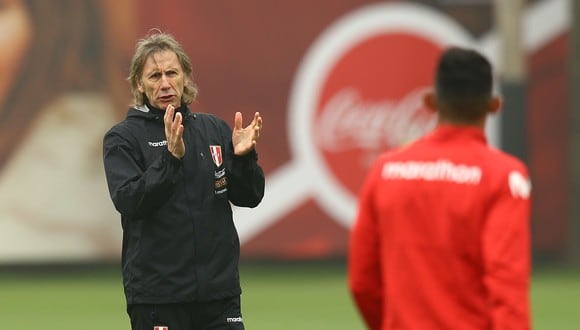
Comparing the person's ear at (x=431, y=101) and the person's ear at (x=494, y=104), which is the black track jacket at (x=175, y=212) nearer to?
the person's ear at (x=431, y=101)

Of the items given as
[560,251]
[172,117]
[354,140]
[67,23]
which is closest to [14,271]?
[67,23]

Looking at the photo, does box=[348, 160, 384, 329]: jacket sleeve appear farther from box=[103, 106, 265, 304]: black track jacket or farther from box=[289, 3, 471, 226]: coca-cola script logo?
box=[289, 3, 471, 226]: coca-cola script logo

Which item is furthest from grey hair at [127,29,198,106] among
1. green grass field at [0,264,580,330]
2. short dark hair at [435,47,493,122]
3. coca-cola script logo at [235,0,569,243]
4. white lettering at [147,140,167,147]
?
coca-cola script logo at [235,0,569,243]

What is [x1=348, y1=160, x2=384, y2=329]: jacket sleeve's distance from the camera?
16.4 ft

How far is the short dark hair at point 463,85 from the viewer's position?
4.93 meters

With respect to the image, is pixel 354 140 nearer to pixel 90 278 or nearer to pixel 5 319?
pixel 90 278

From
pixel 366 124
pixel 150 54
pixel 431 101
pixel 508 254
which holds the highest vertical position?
pixel 366 124

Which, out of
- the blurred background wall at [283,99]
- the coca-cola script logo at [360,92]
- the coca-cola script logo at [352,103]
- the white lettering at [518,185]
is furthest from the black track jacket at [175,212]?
the coca-cola script logo at [360,92]

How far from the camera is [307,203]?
17.6m

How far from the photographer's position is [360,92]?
17781mm

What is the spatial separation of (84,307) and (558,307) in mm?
4534

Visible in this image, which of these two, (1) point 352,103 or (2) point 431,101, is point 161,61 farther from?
(1) point 352,103

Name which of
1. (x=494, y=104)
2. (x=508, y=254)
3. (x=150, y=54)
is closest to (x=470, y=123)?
(x=494, y=104)

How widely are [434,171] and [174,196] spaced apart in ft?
6.05
